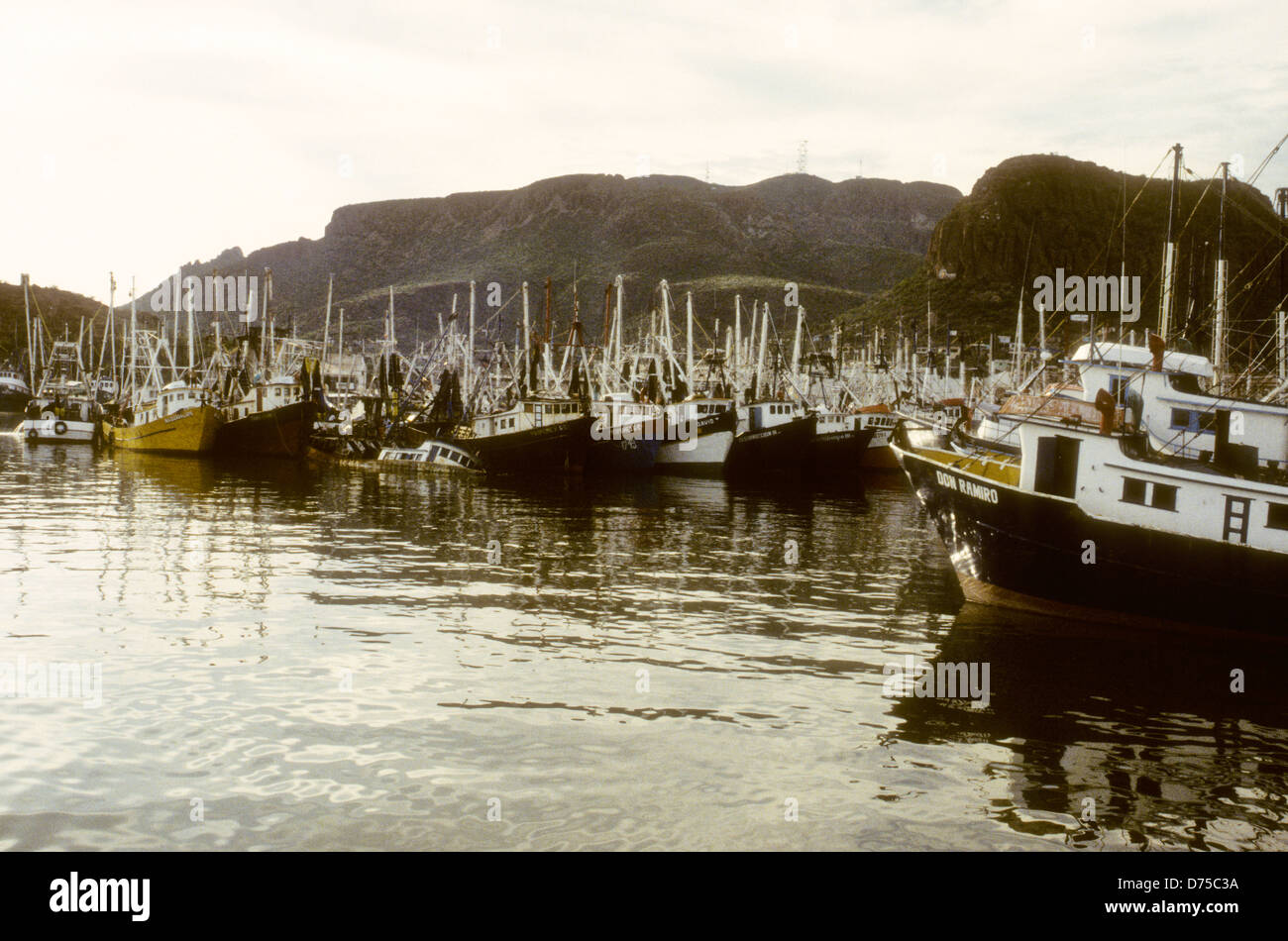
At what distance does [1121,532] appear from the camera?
1997 centimetres

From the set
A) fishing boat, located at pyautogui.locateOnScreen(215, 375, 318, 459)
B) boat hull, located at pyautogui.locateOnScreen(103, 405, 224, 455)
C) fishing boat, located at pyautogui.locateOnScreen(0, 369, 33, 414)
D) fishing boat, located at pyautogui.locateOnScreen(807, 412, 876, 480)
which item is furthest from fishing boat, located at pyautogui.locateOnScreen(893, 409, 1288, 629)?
fishing boat, located at pyautogui.locateOnScreen(0, 369, 33, 414)

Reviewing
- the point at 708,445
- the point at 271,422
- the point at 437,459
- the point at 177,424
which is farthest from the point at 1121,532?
the point at 177,424

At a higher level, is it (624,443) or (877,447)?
(877,447)

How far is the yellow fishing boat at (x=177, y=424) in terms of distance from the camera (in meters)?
71.4

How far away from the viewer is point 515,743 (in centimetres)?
1214

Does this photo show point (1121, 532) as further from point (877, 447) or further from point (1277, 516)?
point (877, 447)

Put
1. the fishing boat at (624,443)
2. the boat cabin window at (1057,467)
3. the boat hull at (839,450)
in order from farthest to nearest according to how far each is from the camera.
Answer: the boat hull at (839,450) < the fishing boat at (624,443) < the boat cabin window at (1057,467)

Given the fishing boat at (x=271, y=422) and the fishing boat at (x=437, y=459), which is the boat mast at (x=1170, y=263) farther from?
the fishing boat at (x=271, y=422)

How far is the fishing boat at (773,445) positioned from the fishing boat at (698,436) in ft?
4.00

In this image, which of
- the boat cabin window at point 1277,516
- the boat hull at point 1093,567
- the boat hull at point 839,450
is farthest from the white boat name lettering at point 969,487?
the boat hull at point 839,450

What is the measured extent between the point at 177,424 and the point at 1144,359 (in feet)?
214

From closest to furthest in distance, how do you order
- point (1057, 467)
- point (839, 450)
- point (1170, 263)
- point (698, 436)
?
point (1057, 467) → point (1170, 263) → point (698, 436) → point (839, 450)

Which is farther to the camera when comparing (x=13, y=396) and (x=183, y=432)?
(x=13, y=396)
